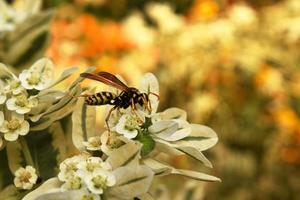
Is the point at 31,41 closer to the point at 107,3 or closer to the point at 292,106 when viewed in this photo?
the point at 292,106

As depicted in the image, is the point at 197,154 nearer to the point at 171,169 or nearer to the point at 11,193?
the point at 171,169

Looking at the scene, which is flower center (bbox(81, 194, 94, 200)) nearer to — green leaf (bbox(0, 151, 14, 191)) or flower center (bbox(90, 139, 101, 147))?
flower center (bbox(90, 139, 101, 147))

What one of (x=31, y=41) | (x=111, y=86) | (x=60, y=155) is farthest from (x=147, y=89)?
(x=31, y=41)

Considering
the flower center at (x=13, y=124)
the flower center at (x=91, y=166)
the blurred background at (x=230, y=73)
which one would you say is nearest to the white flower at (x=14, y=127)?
the flower center at (x=13, y=124)

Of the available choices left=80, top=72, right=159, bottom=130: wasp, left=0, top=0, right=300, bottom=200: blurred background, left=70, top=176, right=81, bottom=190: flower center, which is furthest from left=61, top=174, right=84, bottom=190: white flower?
left=0, top=0, right=300, bottom=200: blurred background

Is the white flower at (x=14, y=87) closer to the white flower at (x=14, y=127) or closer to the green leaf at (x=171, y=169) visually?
the white flower at (x=14, y=127)

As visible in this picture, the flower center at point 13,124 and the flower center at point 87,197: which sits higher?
the flower center at point 13,124
